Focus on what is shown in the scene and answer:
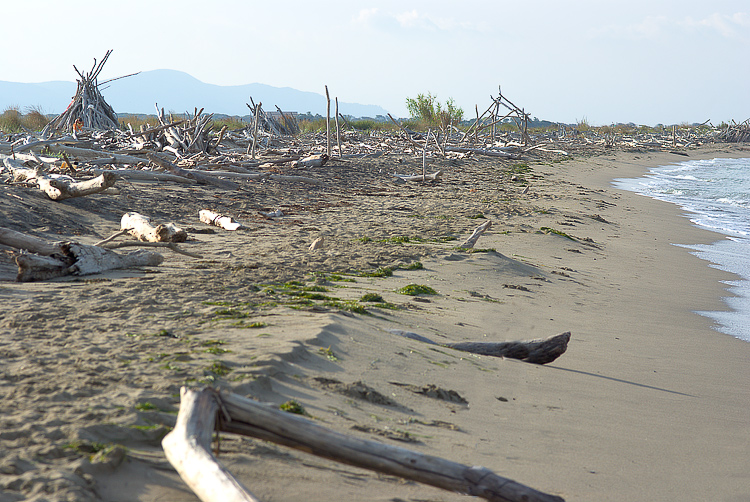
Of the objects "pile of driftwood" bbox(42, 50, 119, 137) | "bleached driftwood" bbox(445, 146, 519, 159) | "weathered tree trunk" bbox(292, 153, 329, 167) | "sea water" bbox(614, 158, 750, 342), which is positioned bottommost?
"sea water" bbox(614, 158, 750, 342)

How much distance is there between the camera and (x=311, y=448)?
180cm

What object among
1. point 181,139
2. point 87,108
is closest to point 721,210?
point 181,139

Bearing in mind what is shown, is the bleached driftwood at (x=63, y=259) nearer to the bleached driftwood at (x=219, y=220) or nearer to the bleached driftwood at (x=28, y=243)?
the bleached driftwood at (x=28, y=243)

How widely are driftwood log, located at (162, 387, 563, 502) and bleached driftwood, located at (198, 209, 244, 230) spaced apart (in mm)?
5566

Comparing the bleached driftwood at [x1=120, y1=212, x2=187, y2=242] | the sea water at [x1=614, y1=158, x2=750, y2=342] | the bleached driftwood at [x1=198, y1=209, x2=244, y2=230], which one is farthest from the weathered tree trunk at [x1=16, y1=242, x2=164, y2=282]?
the sea water at [x1=614, y1=158, x2=750, y2=342]

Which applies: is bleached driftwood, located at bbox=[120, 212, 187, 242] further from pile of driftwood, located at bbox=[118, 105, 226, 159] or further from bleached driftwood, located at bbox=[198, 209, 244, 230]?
pile of driftwood, located at bbox=[118, 105, 226, 159]

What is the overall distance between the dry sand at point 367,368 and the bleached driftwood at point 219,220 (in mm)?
160

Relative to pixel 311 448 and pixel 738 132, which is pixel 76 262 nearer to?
pixel 311 448

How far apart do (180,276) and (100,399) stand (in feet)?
7.99

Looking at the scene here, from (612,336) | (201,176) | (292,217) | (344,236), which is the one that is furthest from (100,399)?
(201,176)

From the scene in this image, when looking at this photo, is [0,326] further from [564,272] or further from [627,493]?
[564,272]

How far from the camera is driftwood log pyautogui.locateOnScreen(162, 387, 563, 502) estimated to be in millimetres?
1745

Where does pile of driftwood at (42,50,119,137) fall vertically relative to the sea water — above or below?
above

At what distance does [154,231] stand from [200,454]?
4.53 meters
